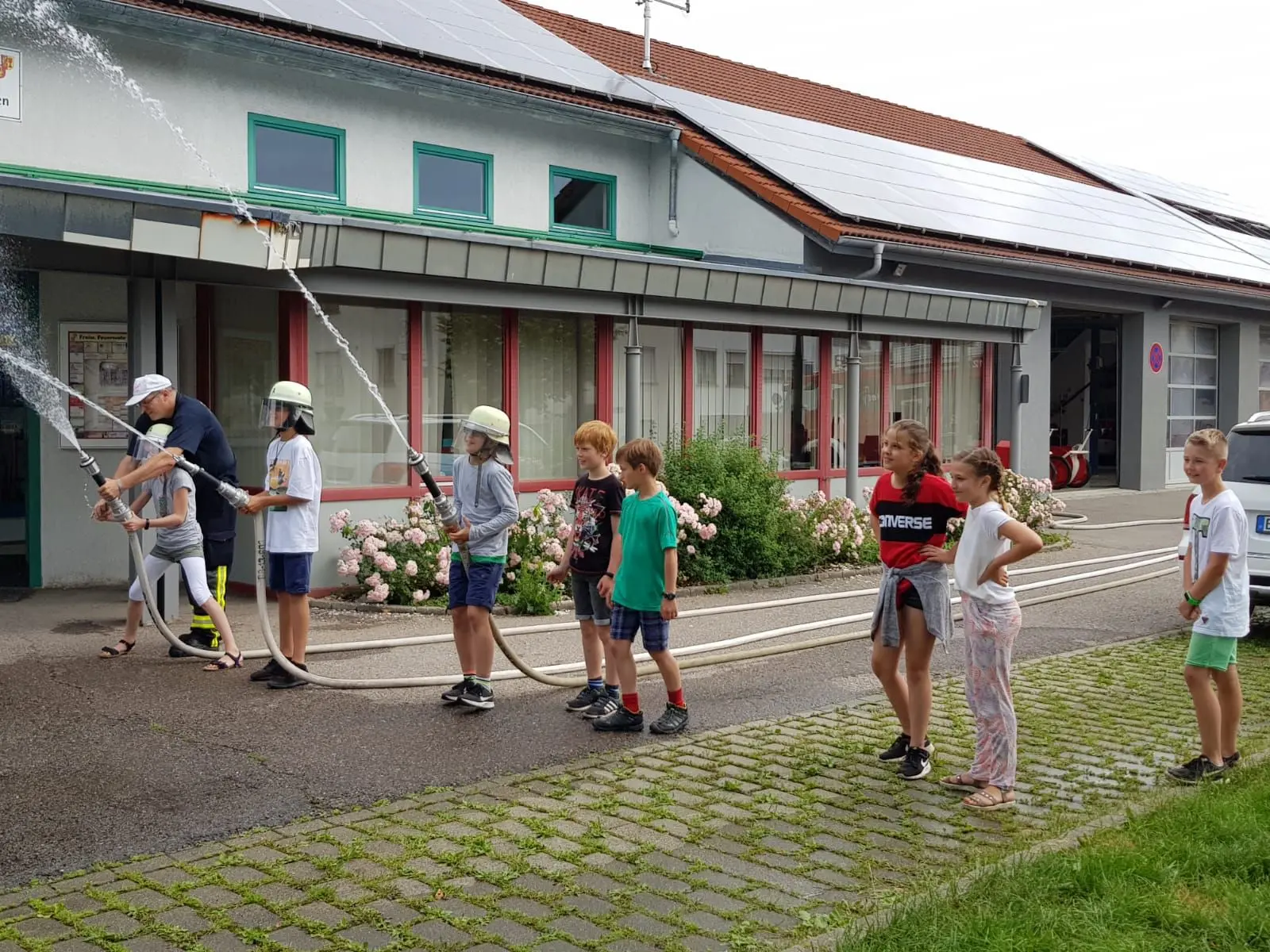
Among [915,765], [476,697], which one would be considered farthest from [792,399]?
[915,765]

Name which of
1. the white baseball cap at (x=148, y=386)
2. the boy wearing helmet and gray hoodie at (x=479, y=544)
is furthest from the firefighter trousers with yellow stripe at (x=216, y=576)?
the boy wearing helmet and gray hoodie at (x=479, y=544)

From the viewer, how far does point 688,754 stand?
693 centimetres

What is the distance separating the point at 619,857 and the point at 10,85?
11.4m

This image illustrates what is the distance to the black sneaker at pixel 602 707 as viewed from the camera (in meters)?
7.67

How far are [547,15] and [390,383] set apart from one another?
14.2 m

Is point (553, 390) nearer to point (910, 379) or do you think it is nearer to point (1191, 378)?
point (910, 379)

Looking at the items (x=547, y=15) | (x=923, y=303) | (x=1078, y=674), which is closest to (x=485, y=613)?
(x=1078, y=674)

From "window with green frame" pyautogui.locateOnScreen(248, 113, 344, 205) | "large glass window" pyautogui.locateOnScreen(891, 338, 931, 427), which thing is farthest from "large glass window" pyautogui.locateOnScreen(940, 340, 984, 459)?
"window with green frame" pyautogui.locateOnScreen(248, 113, 344, 205)

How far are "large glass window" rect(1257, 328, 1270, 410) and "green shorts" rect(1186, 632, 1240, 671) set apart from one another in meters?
26.6

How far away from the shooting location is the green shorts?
6.52m

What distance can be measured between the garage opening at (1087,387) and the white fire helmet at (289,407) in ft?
87.1

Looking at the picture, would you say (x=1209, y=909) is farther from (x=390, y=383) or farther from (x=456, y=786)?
(x=390, y=383)

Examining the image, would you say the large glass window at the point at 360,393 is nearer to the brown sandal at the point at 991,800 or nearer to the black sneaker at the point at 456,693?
the black sneaker at the point at 456,693

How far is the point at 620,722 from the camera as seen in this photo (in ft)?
24.2
